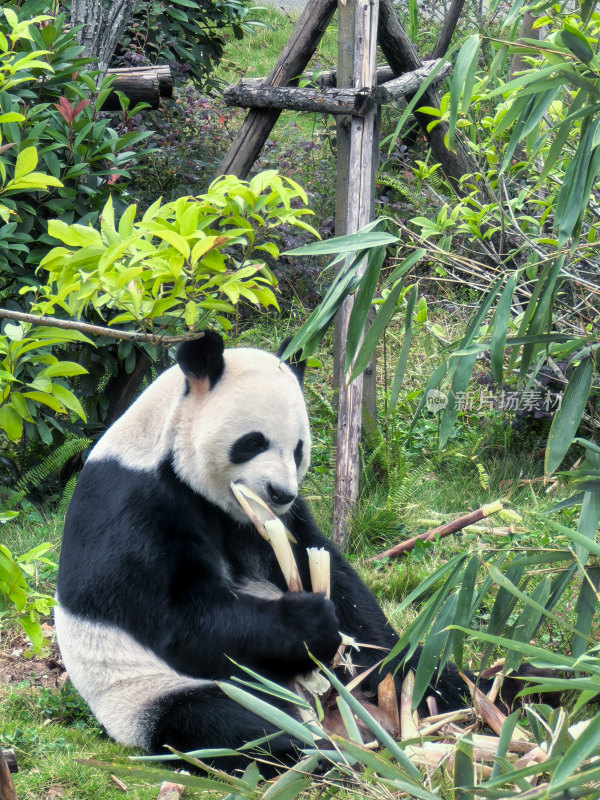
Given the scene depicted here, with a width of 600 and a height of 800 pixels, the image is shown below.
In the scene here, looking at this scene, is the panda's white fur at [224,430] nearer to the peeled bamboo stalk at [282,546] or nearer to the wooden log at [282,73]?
the peeled bamboo stalk at [282,546]

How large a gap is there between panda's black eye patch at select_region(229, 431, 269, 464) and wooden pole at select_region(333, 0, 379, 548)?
143 centimetres

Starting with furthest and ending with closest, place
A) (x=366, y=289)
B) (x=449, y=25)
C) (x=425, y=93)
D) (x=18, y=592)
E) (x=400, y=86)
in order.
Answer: (x=449, y=25), (x=425, y=93), (x=400, y=86), (x=366, y=289), (x=18, y=592)

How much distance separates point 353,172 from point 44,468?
2.25m

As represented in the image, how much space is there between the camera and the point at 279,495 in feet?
9.50

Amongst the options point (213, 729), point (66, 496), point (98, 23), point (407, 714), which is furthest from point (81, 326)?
point (98, 23)

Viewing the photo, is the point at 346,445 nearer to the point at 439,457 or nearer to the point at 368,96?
the point at 439,457

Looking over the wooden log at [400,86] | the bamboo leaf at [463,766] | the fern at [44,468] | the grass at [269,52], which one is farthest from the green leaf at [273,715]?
the grass at [269,52]

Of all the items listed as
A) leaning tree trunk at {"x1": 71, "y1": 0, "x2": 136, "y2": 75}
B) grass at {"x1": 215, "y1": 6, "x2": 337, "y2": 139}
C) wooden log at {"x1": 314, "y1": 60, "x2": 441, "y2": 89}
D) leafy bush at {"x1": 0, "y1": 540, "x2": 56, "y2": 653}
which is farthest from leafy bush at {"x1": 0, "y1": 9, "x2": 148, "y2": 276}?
grass at {"x1": 215, "y1": 6, "x2": 337, "y2": 139}

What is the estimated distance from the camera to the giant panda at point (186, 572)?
9.41ft

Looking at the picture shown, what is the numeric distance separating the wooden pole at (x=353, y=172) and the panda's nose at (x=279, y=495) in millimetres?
1480

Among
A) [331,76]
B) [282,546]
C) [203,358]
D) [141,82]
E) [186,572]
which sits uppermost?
[331,76]

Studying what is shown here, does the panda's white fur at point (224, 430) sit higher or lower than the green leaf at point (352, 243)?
lower

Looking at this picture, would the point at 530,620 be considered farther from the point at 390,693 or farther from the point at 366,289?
the point at 366,289

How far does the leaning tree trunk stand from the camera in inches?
193
